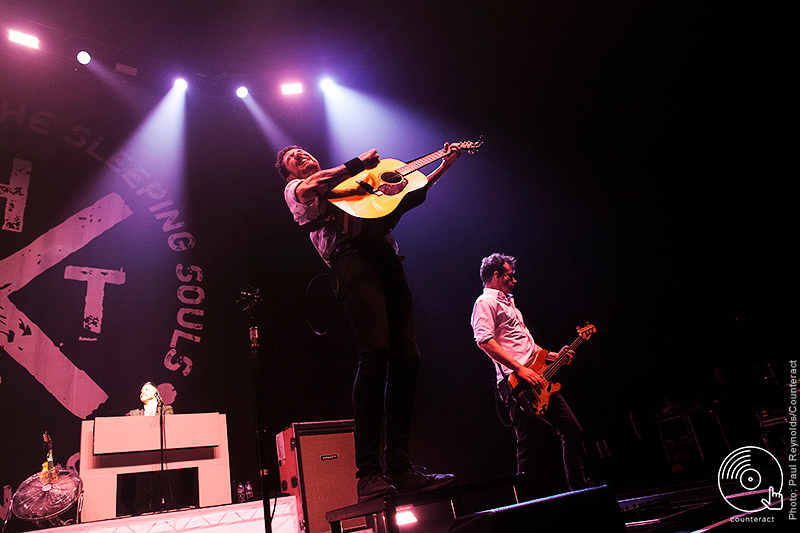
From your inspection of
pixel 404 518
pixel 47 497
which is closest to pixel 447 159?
pixel 404 518

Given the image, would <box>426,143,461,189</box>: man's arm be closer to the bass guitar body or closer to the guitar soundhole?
the guitar soundhole

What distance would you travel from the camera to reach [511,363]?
3447 millimetres

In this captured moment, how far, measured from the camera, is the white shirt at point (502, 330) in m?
3.57

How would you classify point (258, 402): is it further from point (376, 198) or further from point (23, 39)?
point (23, 39)

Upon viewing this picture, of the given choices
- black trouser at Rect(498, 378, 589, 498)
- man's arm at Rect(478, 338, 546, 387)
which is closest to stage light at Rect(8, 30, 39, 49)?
man's arm at Rect(478, 338, 546, 387)

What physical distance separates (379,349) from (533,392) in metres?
1.84

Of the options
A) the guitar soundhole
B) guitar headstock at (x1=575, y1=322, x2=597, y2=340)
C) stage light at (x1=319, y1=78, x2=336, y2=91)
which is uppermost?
stage light at (x1=319, y1=78, x2=336, y2=91)

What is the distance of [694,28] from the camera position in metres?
4.82

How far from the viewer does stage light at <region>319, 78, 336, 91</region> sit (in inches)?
241

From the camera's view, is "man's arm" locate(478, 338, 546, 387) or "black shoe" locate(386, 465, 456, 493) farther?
"man's arm" locate(478, 338, 546, 387)

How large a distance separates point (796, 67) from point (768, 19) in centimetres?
52

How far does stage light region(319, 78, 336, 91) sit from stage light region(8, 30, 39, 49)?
289 centimetres

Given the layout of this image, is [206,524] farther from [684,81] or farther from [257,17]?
[684,81]

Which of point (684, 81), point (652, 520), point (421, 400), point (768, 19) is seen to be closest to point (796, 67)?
point (768, 19)
